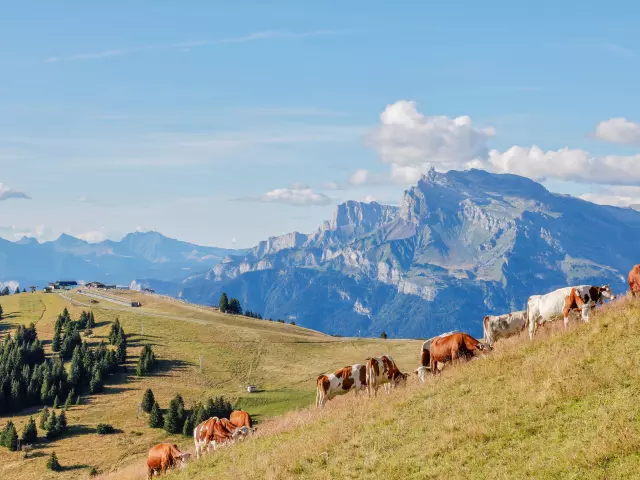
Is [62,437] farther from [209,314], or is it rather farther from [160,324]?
[209,314]

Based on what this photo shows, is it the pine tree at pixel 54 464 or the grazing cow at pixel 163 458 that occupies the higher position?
the grazing cow at pixel 163 458

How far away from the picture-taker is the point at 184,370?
416 feet

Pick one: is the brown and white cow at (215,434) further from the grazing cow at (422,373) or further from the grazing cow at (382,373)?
the grazing cow at (422,373)

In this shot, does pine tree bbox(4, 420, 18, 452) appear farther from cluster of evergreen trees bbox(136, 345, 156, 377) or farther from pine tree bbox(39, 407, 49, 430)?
cluster of evergreen trees bbox(136, 345, 156, 377)

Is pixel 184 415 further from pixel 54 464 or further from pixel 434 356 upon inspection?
pixel 434 356

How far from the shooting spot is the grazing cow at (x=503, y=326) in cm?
3578

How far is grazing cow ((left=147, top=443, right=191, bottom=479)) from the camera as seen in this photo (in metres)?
33.0

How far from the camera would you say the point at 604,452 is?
15.3m

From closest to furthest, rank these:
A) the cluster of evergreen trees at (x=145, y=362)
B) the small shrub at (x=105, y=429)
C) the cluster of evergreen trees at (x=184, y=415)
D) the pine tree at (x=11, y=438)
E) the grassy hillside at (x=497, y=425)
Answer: the grassy hillside at (x=497, y=425) → the pine tree at (x=11, y=438) → the cluster of evergreen trees at (x=184, y=415) → the small shrub at (x=105, y=429) → the cluster of evergreen trees at (x=145, y=362)

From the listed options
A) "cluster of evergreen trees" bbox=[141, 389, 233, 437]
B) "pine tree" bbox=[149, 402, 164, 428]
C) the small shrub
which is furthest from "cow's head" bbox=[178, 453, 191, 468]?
the small shrub

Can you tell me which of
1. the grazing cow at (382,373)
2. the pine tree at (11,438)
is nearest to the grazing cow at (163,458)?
the grazing cow at (382,373)

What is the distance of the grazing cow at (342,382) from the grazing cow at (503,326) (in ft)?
25.8

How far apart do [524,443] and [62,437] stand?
307 ft

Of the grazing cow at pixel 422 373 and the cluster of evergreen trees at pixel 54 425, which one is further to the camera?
the cluster of evergreen trees at pixel 54 425
